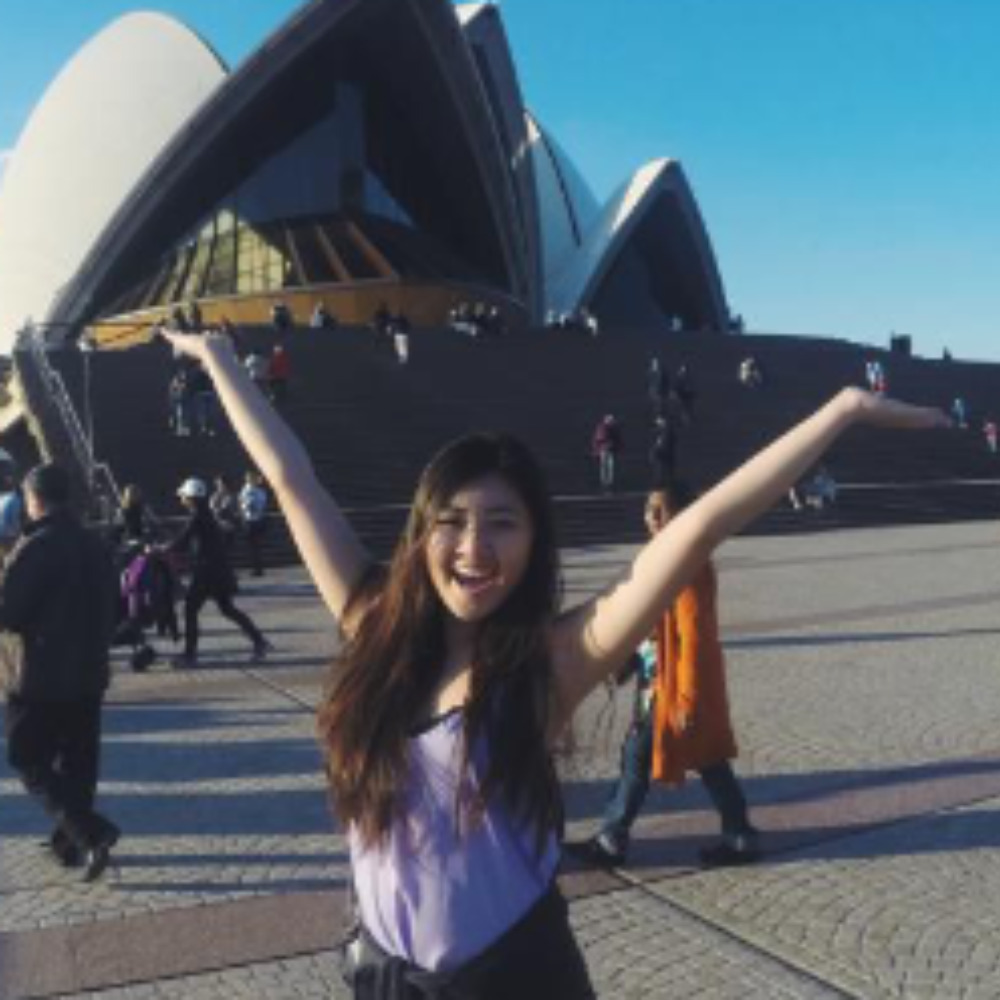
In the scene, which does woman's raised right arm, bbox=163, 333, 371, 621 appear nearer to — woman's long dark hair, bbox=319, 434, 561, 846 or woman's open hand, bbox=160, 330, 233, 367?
woman's open hand, bbox=160, 330, 233, 367

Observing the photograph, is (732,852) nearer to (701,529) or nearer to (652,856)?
(652,856)

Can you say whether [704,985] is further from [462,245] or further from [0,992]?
[462,245]

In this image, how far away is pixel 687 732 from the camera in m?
4.23

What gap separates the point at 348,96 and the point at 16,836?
134 ft

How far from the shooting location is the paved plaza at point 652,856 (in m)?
3.37

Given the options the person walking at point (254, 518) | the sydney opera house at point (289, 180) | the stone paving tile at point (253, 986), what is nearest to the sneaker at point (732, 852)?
the stone paving tile at point (253, 986)

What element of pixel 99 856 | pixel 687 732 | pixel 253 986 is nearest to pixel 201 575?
pixel 99 856

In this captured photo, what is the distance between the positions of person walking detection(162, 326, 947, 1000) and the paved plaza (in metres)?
0.45

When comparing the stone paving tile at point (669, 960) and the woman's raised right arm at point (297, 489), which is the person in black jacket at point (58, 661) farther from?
the woman's raised right arm at point (297, 489)

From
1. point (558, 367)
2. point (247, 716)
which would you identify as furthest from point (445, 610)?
point (558, 367)

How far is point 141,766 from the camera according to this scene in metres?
5.88

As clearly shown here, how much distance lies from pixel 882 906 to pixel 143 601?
605cm

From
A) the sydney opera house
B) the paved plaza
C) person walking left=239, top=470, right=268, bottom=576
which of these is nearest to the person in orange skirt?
the paved plaza

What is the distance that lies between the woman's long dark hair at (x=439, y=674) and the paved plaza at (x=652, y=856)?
455 millimetres
